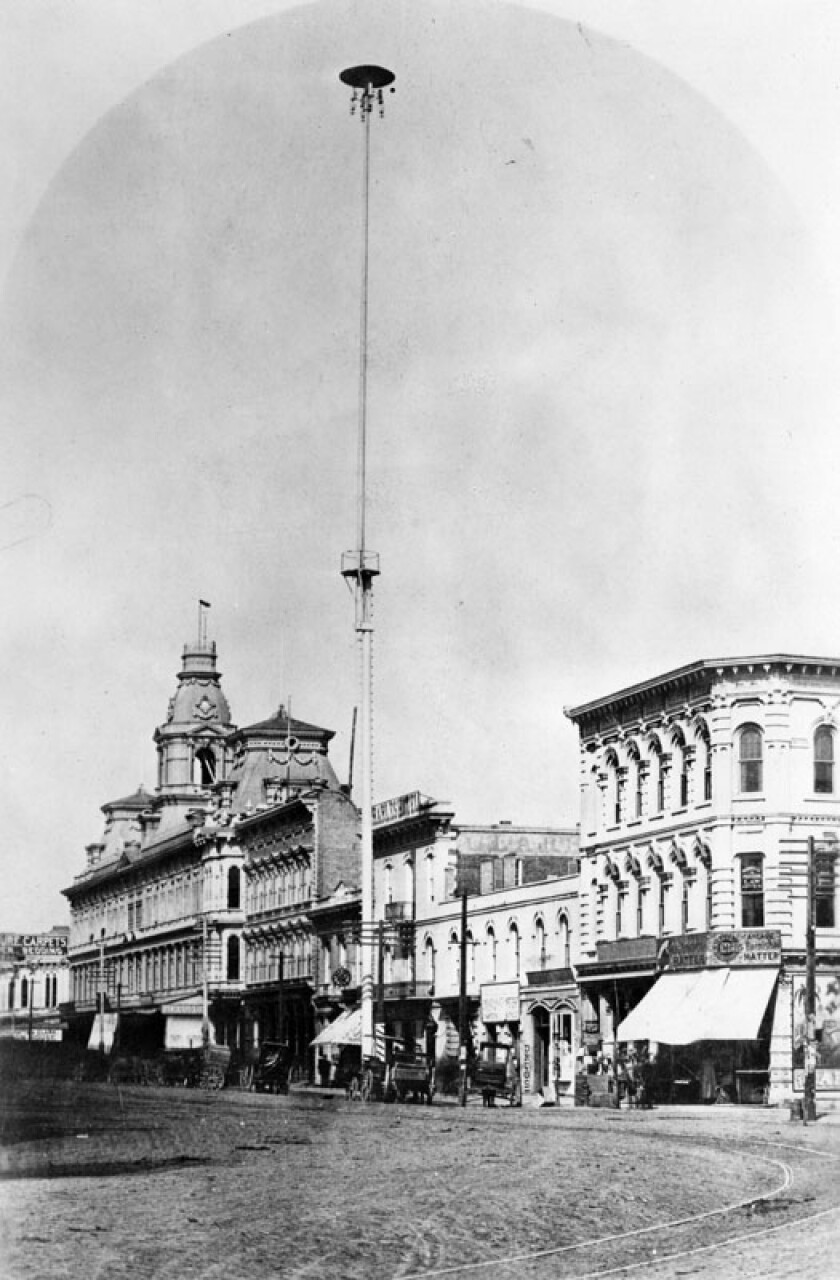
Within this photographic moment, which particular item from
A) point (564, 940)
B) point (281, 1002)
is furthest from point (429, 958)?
point (281, 1002)

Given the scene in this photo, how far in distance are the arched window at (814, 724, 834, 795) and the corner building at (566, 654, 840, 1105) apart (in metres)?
0.03

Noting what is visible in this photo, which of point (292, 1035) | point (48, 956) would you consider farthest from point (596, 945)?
point (48, 956)

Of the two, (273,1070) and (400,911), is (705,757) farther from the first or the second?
(400,911)

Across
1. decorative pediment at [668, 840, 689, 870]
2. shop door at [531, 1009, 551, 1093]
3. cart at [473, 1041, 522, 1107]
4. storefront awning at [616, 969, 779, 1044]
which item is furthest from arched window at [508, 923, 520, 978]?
storefront awning at [616, 969, 779, 1044]

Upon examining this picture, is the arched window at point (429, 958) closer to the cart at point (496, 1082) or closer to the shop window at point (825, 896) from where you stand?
the cart at point (496, 1082)

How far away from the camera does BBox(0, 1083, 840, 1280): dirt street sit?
14602mm

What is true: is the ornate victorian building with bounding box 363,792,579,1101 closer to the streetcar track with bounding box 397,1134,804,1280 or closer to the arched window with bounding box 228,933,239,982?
the arched window with bounding box 228,933,239,982

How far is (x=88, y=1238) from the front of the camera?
15625mm

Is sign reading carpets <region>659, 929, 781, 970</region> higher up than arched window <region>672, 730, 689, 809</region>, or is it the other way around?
arched window <region>672, 730, 689, 809</region>

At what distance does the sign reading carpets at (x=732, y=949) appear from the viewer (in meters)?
44.9

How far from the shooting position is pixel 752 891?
150 feet

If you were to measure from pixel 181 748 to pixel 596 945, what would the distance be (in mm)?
59062

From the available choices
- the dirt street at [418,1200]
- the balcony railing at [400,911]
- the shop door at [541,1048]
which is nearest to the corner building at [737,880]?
the shop door at [541,1048]

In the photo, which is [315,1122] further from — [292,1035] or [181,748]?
[181,748]
